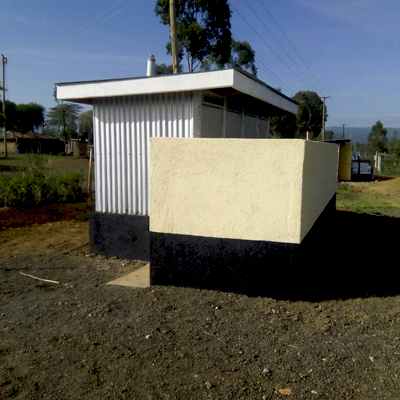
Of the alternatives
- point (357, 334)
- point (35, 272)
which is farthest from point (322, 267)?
point (35, 272)

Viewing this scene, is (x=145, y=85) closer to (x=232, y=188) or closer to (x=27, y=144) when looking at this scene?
(x=232, y=188)

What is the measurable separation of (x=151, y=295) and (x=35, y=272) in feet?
7.27

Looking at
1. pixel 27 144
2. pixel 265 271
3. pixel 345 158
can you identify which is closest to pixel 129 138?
pixel 265 271

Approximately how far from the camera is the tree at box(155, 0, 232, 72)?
2397cm

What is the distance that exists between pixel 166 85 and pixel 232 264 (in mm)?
2700

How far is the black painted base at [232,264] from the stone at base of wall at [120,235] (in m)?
1.40

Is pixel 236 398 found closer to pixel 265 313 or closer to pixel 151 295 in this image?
pixel 265 313

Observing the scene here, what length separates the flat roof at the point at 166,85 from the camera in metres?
5.76

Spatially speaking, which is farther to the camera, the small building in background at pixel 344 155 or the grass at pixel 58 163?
the small building in background at pixel 344 155

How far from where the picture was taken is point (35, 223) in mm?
10406

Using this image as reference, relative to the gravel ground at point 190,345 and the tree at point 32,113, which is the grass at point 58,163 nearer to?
the gravel ground at point 190,345

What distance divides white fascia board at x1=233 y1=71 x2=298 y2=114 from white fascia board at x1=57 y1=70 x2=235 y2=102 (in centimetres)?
21

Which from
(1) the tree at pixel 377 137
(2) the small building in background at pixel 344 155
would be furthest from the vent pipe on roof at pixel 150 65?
(1) the tree at pixel 377 137

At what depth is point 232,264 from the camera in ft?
16.7
